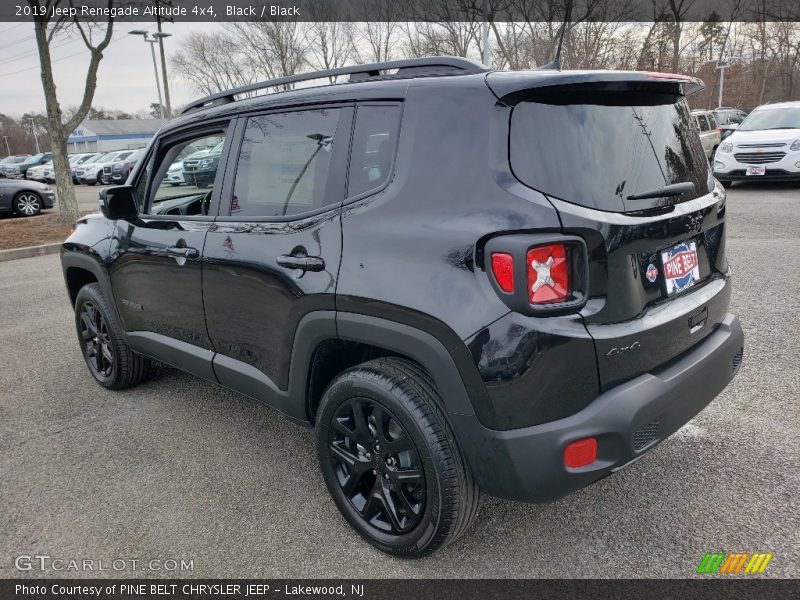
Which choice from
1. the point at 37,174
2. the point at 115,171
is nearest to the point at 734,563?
the point at 115,171

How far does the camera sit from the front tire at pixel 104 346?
156 inches

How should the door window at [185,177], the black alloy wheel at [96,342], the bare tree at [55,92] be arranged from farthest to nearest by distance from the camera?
the bare tree at [55,92], the black alloy wheel at [96,342], the door window at [185,177]

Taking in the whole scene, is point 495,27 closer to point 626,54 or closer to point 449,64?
point 626,54

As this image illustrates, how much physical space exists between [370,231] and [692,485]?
6.11 feet

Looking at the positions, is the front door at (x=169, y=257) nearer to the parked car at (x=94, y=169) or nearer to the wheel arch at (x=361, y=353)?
the wheel arch at (x=361, y=353)

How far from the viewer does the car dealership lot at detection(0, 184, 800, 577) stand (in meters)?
2.35

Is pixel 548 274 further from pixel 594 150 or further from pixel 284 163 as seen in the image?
pixel 284 163

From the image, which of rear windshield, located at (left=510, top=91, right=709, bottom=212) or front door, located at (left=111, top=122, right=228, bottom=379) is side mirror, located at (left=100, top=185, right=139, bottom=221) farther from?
rear windshield, located at (left=510, top=91, right=709, bottom=212)

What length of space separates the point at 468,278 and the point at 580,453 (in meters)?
0.68

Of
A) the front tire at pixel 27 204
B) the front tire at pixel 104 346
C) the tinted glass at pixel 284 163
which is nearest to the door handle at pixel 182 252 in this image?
the tinted glass at pixel 284 163

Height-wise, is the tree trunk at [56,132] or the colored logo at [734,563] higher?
the tree trunk at [56,132]

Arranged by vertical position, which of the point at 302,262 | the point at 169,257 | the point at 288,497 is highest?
the point at 302,262

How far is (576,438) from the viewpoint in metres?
1.91

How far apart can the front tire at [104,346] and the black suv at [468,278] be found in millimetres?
1428
